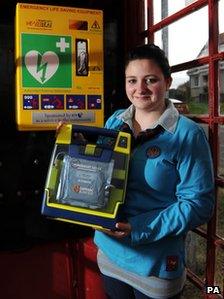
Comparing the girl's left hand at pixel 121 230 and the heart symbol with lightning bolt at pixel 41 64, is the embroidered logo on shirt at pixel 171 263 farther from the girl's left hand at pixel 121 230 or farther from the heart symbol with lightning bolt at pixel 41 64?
the heart symbol with lightning bolt at pixel 41 64

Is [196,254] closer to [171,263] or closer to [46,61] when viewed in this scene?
[171,263]

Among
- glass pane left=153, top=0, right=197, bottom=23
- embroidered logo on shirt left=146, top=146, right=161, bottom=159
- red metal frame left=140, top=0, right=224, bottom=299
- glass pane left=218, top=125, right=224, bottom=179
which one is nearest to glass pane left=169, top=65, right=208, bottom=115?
red metal frame left=140, top=0, right=224, bottom=299

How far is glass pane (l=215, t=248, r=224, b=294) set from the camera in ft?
5.52

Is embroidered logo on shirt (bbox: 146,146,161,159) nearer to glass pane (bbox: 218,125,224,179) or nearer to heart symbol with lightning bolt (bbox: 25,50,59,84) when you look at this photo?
glass pane (bbox: 218,125,224,179)

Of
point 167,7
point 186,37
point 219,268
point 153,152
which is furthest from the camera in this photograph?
point 167,7

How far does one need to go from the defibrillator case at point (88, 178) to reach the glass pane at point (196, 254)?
58cm

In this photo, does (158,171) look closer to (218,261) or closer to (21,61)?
(218,261)

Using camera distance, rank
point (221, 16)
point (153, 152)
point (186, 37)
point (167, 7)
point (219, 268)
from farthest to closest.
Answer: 1. point (167, 7)
2. point (186, 37)
3. point (219, 268)
4. point (221, 16)
5. point (153, 152)

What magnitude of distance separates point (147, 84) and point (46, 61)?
0.63 metres

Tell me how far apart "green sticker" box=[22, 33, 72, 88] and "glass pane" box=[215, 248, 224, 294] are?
3.22ft

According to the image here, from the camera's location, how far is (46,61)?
1.87 m

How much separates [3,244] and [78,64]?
97cm

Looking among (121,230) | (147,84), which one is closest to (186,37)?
(147,84)

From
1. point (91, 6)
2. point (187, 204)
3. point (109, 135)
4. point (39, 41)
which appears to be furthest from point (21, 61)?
point (187, 204)
